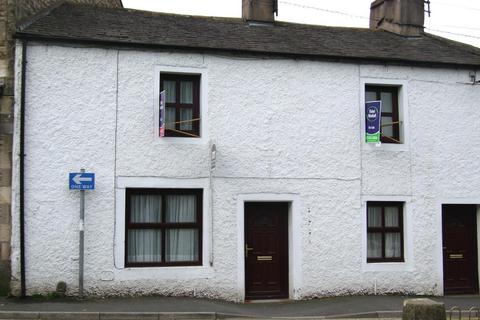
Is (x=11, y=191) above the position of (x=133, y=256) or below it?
above

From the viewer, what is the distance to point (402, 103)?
14.2 metres

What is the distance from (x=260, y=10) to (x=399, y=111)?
169 inches

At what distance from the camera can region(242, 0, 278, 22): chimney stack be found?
15.6 m

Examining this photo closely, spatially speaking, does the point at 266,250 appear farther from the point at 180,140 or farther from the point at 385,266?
the point at 180,140

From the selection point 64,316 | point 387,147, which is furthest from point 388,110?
point 64,316

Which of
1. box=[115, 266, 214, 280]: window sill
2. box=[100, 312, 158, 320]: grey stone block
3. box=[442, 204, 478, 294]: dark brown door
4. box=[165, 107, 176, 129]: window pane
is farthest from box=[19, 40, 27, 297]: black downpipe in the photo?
box=[442, 204, 478, 294]: dark brown door

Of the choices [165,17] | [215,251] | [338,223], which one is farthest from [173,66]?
[338,223]

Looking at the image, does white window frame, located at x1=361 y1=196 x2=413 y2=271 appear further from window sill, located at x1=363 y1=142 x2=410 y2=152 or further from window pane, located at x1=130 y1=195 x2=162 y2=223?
window pane, located at x1=130 y1=195 x2=162 y2=223

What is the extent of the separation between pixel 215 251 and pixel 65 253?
9.77 feet

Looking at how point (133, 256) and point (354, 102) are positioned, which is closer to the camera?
point (133, 256)

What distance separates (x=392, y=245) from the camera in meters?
14.1

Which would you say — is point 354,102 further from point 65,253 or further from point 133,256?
point 65,253

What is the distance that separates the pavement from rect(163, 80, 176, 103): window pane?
410cm

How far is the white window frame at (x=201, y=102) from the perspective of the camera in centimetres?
1280
